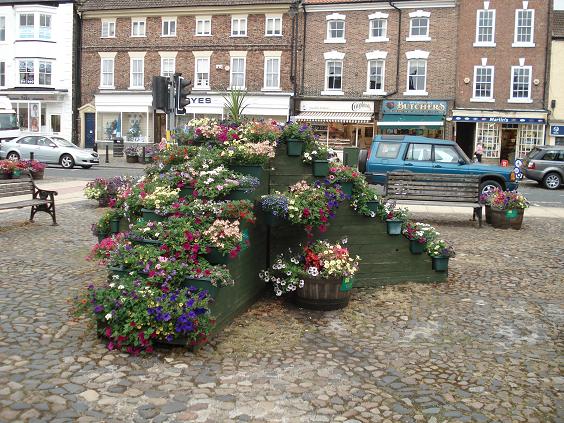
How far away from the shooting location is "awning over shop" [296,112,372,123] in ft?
118

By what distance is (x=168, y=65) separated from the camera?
1581 inches

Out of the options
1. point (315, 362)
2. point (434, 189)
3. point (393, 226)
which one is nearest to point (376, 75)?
point (434, 189)

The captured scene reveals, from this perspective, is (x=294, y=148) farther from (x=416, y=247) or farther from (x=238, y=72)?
(x=238, y=72)

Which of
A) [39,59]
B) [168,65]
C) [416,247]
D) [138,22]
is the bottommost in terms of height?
[416,247]

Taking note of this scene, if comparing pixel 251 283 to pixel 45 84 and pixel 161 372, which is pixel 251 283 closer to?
pixel 161 372

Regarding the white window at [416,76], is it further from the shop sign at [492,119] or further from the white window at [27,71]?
the white window at [27,71]

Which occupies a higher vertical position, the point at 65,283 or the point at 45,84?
the point at 45,84

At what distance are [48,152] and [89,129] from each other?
1442 cm

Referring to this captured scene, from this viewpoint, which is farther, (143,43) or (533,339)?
(143,43)

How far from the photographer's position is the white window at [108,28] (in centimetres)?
4097

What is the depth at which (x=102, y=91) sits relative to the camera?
4150cm

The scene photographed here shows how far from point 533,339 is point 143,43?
3830 centimetres

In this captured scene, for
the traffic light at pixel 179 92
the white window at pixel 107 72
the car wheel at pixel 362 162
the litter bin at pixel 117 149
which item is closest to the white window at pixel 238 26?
the white window at pixel 107 72

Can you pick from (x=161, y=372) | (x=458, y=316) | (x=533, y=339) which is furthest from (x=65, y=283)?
(x=533, y=339)
